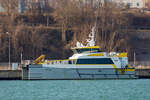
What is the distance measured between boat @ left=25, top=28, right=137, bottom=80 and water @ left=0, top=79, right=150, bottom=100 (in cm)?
147

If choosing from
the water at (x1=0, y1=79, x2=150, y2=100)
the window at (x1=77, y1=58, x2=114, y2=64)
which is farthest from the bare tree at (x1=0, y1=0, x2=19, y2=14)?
the water at (x1=0, y1=79, x2=150, y2=100)

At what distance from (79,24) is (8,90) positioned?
135 feet

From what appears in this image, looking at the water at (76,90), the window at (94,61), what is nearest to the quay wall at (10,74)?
the water at (76,90)

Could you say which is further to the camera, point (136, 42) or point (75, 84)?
point (136, 42)

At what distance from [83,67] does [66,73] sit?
2.21m

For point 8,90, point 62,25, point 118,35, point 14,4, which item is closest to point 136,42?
point 118,35

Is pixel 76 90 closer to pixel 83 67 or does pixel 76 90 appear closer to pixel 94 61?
pixel 83 67

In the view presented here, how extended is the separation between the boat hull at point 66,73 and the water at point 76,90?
1.33 meters

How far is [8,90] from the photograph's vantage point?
4669 cm

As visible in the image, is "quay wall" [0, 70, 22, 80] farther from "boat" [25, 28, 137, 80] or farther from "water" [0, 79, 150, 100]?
"water" [0, 79, 150, 100]

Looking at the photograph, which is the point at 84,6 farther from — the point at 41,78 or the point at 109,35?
the point at 41,78

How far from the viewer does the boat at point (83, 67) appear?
56.4 meters

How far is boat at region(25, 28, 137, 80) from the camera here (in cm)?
5641

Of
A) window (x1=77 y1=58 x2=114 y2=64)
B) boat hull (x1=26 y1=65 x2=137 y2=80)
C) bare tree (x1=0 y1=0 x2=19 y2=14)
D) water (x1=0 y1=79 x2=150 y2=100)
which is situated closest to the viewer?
water (x1=0 y1=79 x2=150 y2=100)
